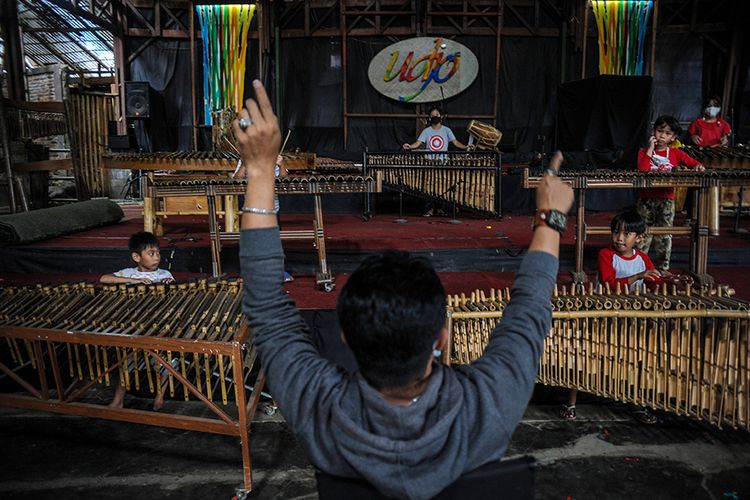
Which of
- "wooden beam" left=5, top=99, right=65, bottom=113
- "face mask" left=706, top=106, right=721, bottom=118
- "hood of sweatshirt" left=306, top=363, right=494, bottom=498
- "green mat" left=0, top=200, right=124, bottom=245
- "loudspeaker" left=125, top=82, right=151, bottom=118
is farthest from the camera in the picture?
"loudspeaker" left=125, top=82, right=151, bottom=118

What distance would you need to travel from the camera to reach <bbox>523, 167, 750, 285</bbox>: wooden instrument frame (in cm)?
489

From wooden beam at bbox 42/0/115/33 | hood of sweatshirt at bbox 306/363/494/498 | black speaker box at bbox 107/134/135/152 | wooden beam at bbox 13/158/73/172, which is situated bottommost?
hood of sweatshirt at bbox 306/363/494/498

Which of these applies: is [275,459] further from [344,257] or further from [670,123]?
[670,123]

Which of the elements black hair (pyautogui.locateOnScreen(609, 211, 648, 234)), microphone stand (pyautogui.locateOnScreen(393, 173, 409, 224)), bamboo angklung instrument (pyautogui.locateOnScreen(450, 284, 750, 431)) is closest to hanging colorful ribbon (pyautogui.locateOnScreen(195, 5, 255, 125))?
microphone stand (pyautogui.locateOnScreen(393, 173, 409, 224))

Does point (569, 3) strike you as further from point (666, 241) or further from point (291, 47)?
point (666, 241)

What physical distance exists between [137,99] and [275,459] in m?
10.2

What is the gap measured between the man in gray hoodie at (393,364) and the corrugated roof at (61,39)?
1650cm

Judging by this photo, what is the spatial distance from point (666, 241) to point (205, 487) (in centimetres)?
468

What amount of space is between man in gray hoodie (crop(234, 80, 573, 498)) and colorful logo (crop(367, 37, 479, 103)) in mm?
10790

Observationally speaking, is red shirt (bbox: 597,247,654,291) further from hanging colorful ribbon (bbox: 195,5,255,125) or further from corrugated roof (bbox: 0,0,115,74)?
corrugated roof (bbox: 0,0,115,74)

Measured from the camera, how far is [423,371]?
1.21 m

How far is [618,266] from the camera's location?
4.21m

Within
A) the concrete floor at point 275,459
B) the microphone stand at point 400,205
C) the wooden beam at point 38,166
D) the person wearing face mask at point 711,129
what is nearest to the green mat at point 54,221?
the wooden beam at point 38,166

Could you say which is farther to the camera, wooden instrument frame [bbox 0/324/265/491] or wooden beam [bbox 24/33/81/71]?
wooden beam [bbox 24/33/81/71]
